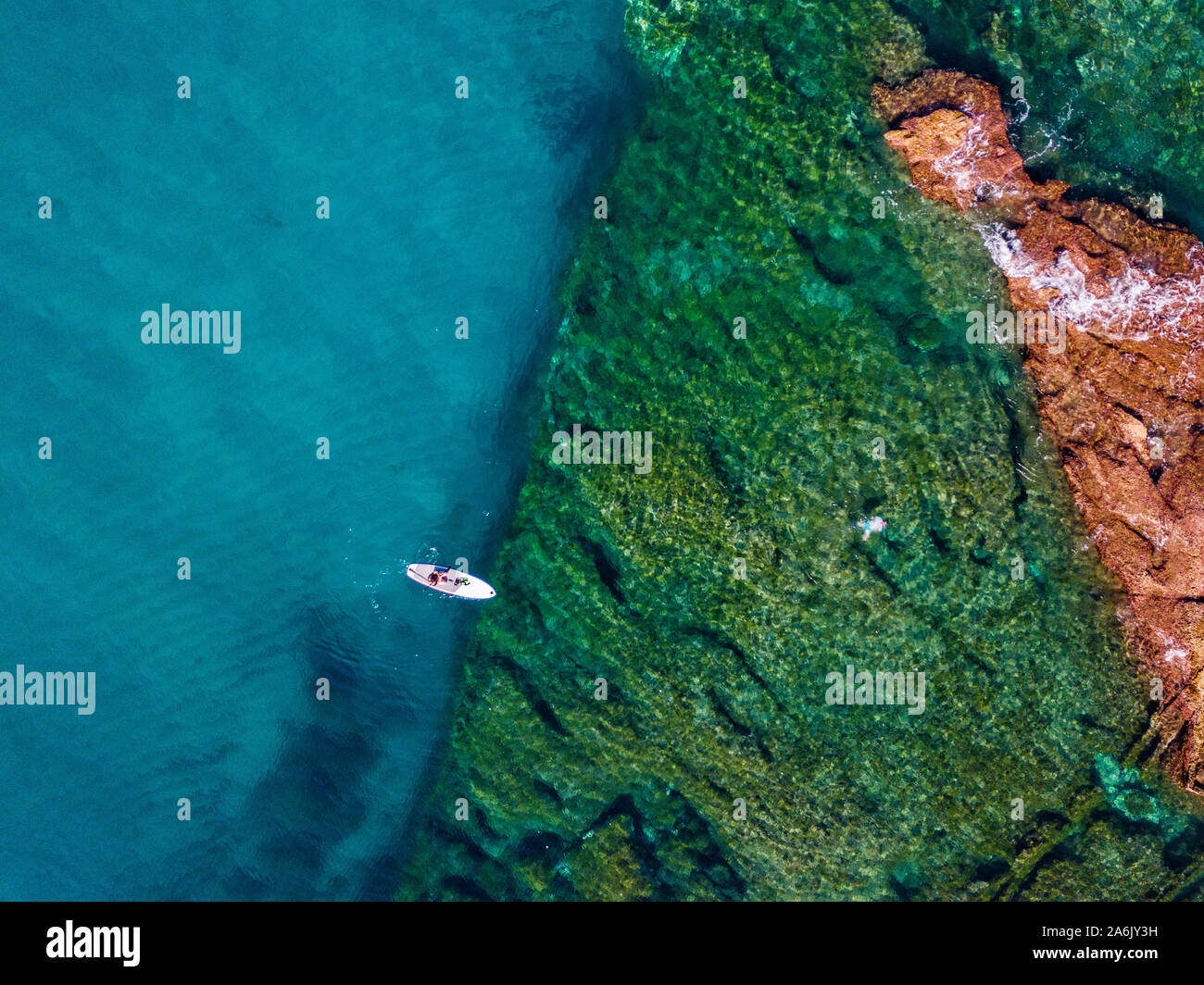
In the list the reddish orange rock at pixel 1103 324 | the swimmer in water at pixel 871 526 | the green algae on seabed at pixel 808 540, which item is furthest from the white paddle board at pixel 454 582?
the reddish orange rock at pixel 1103 324

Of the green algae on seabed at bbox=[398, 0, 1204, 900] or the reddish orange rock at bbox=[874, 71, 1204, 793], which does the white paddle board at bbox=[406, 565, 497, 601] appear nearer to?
the green algae on seabed at bbox=[398, 0, 1204, 900]

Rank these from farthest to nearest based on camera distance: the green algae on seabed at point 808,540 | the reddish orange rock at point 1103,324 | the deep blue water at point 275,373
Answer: the deep blue water at point 275,373
the green algae on seabed at point 808,540
the reddish orange rock at point 1103,324

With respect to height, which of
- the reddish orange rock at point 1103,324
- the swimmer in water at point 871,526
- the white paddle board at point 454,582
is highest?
the reddish orange rock at point 1103,324

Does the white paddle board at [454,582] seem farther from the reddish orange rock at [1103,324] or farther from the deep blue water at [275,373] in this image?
the reddish orange rock at [1103,324]

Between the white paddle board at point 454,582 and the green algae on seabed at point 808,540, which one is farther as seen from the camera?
the white paddle board at point 454,582

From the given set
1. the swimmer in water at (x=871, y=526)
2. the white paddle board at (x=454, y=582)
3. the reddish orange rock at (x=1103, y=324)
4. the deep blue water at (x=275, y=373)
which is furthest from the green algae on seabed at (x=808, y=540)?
the deep blue water at (x=275, y=373)

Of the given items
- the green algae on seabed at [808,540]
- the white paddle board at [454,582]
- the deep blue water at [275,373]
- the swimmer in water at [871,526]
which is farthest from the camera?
the white paddle board at [454,582]

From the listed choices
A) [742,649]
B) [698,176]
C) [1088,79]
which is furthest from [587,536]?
[1088,79]

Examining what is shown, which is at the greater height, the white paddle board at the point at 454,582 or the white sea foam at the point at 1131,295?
the white sea foam at the point at 1131,295
